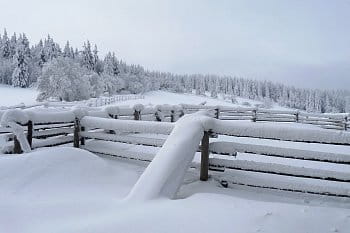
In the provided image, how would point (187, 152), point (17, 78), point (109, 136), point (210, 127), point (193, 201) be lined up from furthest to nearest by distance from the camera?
point (17, 78), point (109, 136), point (210, 127), point (187, 152), point (193, 201)

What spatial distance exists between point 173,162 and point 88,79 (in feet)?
212

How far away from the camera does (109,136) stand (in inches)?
317

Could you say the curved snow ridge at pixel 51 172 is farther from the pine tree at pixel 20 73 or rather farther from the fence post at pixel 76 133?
the pine tree at pixel 20 73

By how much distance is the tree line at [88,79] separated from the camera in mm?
59344

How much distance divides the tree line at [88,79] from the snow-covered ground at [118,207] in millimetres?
54716

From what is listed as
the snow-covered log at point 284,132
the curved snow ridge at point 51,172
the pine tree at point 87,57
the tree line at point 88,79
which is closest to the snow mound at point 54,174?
the curved snow ridge at point 51,172

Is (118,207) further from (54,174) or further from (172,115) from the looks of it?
(172,115)

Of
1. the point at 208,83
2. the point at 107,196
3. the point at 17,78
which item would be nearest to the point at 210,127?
the point at 107,196

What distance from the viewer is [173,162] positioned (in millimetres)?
5109

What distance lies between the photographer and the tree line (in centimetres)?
5934

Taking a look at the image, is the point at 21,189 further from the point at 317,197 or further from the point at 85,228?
the point at 317,197

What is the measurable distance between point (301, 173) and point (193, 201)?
2200mm

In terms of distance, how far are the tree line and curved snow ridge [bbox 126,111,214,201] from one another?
55.6 metres

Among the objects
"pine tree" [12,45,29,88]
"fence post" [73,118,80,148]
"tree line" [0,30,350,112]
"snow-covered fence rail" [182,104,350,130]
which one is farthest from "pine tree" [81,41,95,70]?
"fence post" [73,118,80,148]
